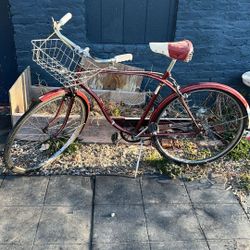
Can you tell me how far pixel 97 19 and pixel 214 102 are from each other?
68.3 inches

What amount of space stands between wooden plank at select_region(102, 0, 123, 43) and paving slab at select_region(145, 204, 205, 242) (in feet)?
7.01

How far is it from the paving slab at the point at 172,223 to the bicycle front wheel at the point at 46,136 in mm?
1099

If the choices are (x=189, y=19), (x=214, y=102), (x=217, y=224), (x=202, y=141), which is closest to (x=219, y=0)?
(x=189, y=19)

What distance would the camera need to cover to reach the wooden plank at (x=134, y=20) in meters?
4.18

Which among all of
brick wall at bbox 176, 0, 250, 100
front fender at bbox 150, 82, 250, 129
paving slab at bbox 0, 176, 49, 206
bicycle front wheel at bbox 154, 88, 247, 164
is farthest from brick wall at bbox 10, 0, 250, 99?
paving slab at bbox 0, 176, 49, 206

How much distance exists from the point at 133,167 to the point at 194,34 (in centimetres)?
181

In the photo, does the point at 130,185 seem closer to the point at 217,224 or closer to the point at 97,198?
the point at 97,198

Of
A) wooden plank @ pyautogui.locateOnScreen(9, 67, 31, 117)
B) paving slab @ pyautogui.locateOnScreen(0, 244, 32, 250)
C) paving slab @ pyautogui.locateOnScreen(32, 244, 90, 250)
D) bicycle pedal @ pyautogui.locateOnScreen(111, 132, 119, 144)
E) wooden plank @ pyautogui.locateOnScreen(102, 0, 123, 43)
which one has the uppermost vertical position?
wooden plank @ pyautogui.locateOnScreen(102, 0, 123, 43)

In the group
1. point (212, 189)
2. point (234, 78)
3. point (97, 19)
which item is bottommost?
point (212, 189)

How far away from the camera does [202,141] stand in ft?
13.3

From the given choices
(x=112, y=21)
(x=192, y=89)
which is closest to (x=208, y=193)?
(x=192, y=89)

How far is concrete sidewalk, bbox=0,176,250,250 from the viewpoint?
9.18ft

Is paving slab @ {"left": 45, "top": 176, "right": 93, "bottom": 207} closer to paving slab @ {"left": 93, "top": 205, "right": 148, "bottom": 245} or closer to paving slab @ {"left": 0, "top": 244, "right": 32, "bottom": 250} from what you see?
paving slab @ {"left": 93, "top": 205, "right": 148, "bottom": 245}

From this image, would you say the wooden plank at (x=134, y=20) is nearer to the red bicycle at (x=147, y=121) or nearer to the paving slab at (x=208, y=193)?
the red bicycle at (x=147, y=121)
